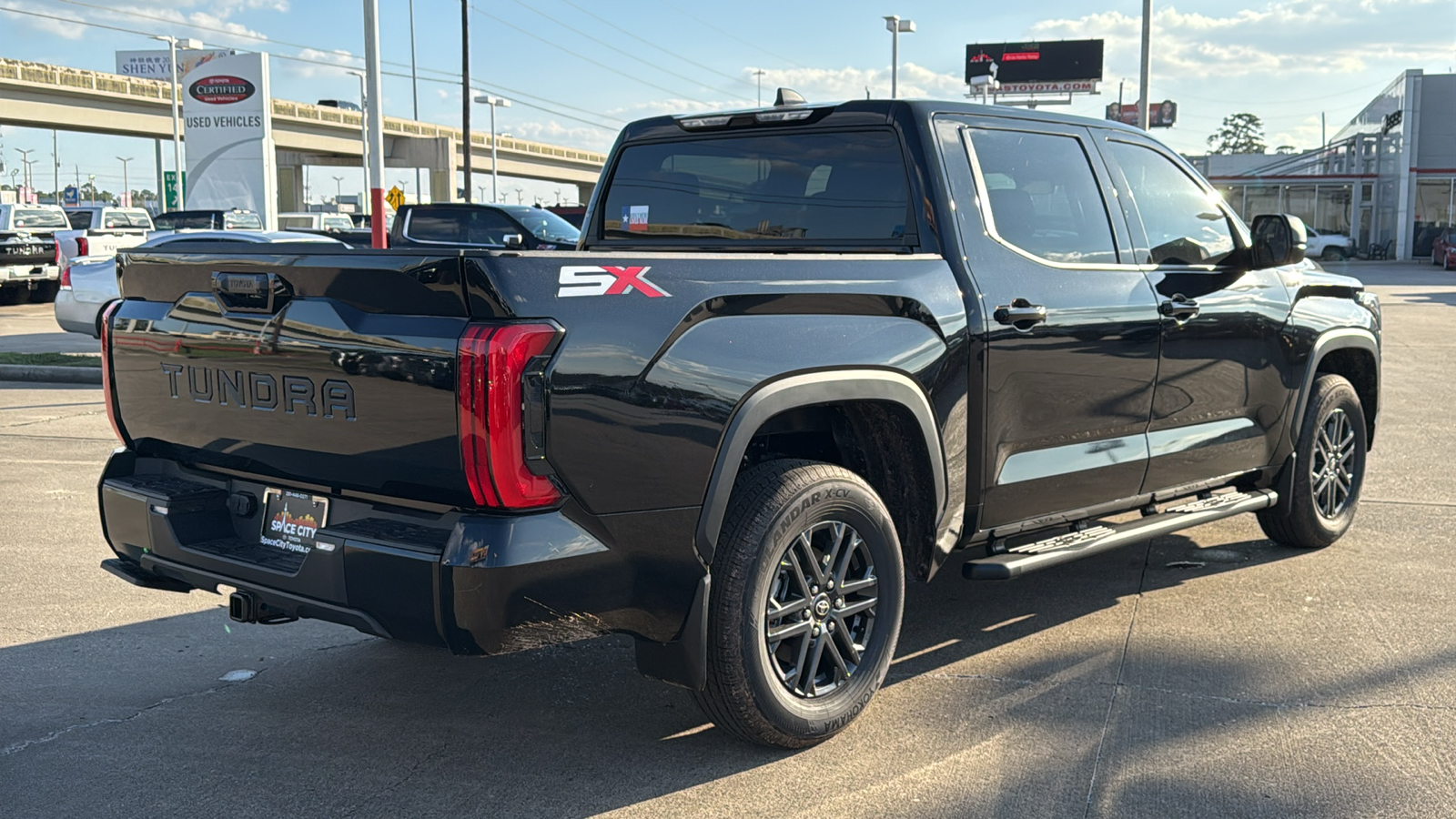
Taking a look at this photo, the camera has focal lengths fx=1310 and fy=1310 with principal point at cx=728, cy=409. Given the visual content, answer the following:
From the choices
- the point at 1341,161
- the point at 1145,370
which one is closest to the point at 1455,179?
the point at 1341,161

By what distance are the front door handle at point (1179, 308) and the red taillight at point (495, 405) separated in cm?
281

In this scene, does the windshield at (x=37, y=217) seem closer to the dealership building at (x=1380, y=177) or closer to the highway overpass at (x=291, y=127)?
the highway overpass at (x=291, y=127)

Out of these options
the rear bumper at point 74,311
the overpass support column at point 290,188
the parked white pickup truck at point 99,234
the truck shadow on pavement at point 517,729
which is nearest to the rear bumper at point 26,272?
the parked white pickup truck at point 99,234

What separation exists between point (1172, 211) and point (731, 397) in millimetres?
2690

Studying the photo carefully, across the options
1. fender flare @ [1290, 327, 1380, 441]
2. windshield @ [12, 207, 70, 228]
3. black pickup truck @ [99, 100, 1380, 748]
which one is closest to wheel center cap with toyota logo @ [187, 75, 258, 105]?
windshield @ [12, 207, 70, 228]

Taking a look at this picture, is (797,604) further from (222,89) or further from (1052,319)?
(222,89)

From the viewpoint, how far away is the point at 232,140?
42.1 metres

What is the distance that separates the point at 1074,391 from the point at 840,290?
4.09 ft

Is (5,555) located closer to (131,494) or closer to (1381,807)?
(131,494)

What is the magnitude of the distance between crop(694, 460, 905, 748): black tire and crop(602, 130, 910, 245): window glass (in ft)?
3.50

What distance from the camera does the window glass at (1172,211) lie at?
521 centimetres

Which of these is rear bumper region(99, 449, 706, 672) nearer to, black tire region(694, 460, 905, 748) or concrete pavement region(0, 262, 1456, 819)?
black tire region(694, 460, 905, 748)

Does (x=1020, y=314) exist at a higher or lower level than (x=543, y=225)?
lower

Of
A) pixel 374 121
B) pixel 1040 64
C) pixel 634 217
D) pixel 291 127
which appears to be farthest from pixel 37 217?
pixel 1040 64
